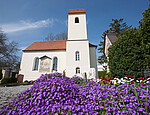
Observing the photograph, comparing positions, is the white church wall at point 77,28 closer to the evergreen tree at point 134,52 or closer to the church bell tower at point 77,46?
the church bell tower at point 77,46

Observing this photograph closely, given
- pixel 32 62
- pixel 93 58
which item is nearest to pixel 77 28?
pixel 93 58

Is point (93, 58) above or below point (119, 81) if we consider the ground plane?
above

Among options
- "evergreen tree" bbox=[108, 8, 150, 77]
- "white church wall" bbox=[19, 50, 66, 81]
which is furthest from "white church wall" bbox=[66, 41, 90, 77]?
"evergreen tree" bbox=[108, 8, 150, 77]

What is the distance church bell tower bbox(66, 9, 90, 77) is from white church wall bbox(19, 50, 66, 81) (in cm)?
195

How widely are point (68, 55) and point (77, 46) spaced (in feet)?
7.58

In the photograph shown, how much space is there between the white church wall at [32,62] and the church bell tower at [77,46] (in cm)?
195

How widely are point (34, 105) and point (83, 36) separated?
1637 cm

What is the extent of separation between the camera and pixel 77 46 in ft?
56.7

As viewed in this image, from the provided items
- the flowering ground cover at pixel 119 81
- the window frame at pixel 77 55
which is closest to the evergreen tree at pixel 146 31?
the flowering ground cover at pixel 119 81

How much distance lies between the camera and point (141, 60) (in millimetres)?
6785

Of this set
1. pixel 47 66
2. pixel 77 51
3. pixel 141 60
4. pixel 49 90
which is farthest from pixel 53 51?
pixel 49 90

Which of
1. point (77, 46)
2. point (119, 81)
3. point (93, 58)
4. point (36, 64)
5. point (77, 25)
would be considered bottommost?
point (119, 81)

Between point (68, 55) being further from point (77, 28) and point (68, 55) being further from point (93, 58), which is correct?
point (77, 28)

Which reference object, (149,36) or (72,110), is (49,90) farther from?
(149,36)
